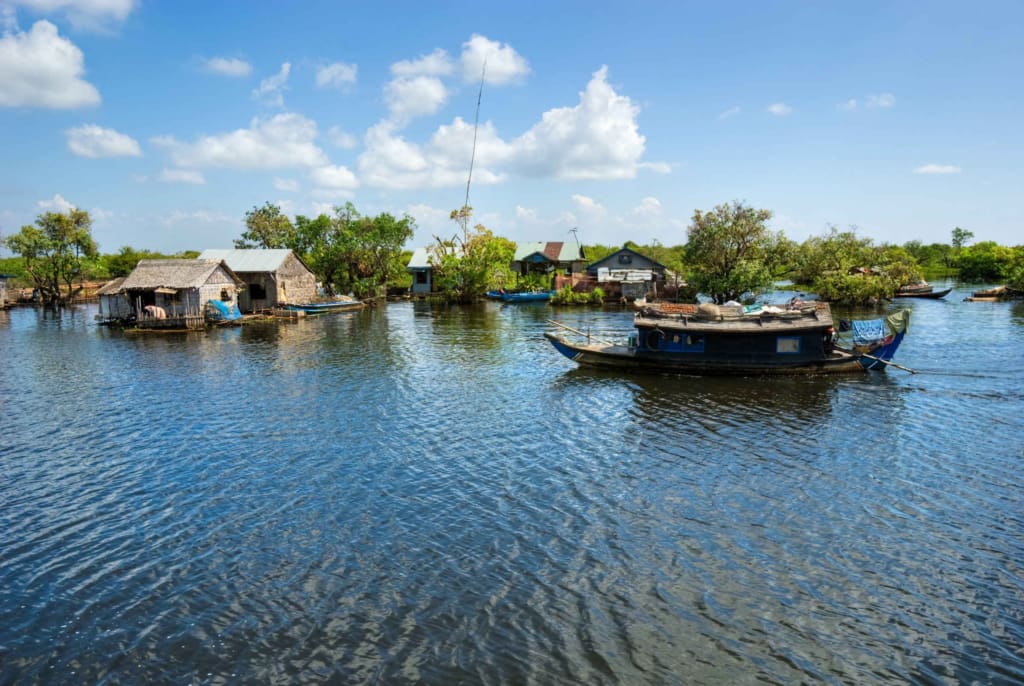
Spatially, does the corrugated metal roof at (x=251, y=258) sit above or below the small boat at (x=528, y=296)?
above

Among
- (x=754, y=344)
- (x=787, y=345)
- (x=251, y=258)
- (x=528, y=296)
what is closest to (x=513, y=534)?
(x=754, y=344)

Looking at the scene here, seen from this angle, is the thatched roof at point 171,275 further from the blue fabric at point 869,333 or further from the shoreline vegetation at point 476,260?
the blue fabric at point 869,333

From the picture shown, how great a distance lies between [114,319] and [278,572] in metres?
46.0

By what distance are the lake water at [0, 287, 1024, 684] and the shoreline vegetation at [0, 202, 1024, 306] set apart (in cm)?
3236

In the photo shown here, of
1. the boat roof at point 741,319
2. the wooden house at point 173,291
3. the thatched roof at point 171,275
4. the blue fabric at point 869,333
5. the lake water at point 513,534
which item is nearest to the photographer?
the lake water at point 513,534

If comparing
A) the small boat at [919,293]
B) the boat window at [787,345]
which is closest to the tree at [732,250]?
the small boat at [919,293]

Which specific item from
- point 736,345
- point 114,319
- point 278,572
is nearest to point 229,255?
point 114,319

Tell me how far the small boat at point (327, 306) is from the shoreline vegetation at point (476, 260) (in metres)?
9.42

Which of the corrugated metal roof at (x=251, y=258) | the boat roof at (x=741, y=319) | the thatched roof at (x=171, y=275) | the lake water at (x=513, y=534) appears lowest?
the lake water at (x=513, y=534)

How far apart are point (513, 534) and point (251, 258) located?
5073 centimetres

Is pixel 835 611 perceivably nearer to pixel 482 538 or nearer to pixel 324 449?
pixel 482 538

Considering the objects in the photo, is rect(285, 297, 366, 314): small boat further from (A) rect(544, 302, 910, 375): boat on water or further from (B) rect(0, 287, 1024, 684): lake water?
(A) rect(544, 302, 910, 375): boat on water

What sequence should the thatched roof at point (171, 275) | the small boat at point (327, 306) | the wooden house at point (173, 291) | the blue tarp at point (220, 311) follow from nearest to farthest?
the wooden house at point (173, 291), the thatched roof at point (171, 275), the blue tarp at point (220, 311), the small boat at point (327, 306)

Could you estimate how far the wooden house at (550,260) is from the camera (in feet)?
267
